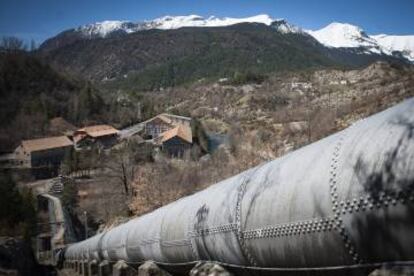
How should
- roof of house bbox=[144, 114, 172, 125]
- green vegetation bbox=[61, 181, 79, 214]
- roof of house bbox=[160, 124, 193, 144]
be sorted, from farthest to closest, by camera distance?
roof of house bbox=[144, 114, 172, 125], roof of house bbox=[160, 124, 193, 144], green vegetation bbox=[61, 181, 79, 214]

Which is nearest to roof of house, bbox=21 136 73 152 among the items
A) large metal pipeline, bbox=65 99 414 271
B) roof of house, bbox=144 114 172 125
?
roof of house, bbox=144 114 172 125

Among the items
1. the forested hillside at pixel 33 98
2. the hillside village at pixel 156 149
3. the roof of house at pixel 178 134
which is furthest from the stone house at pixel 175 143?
the forested hillside at pixel 33 98

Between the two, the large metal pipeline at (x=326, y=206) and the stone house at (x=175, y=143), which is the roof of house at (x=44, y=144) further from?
the large metal pipeline at (x=326, y=206)

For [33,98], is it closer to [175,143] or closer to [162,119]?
[162,119]

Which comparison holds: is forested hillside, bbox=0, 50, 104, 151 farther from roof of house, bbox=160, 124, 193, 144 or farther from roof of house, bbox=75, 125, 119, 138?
roof of house, bbox=160, 124, 193, 144

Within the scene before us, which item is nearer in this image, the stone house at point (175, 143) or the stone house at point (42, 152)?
the stone house at point (42, 152)

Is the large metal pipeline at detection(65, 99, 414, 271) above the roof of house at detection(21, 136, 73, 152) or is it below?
above

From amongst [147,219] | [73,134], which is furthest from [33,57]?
[147,219]
